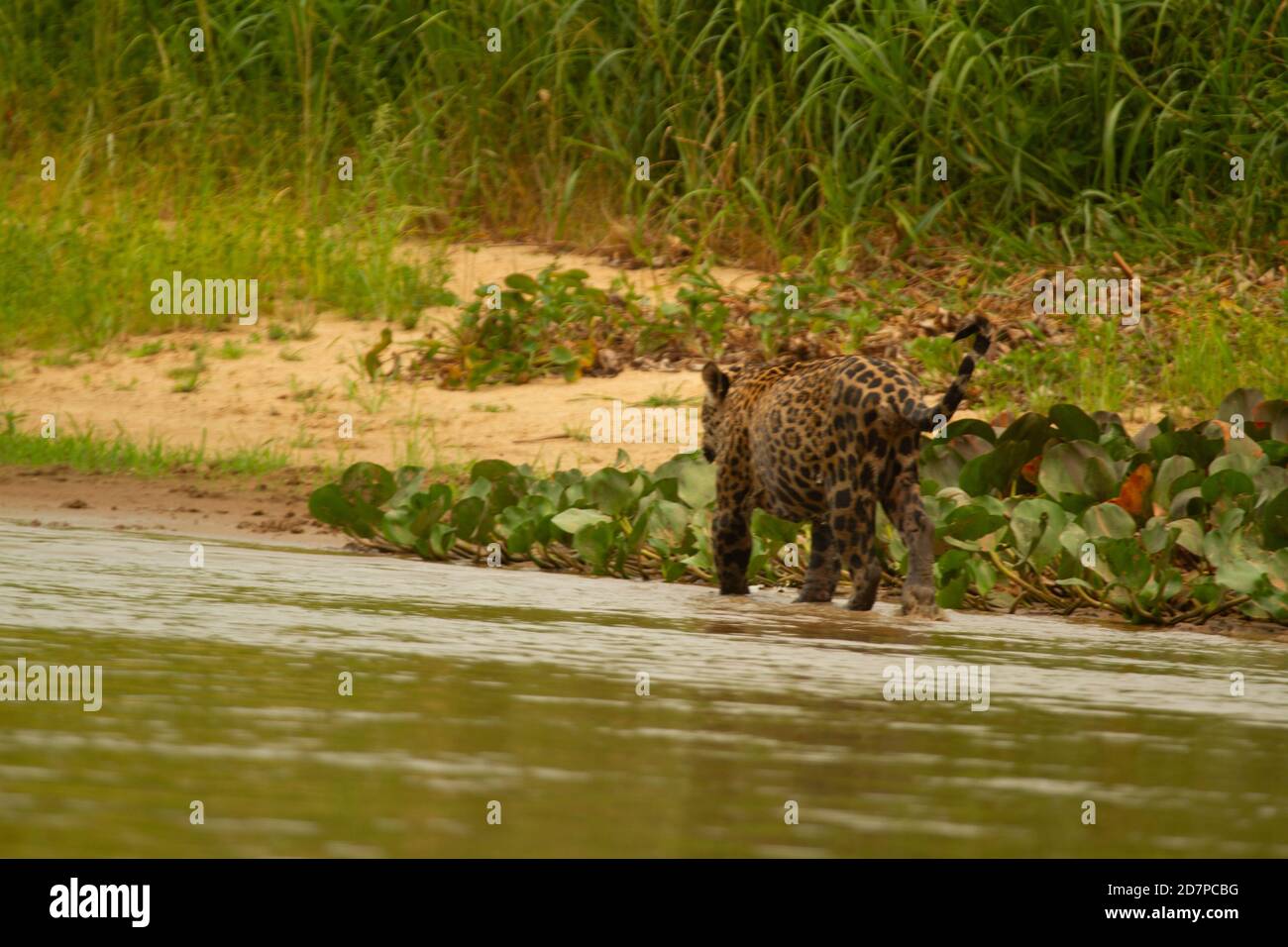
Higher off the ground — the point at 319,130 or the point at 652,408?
the point at 319,130

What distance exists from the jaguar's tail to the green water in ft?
1.97

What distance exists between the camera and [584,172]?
12398 millimetres

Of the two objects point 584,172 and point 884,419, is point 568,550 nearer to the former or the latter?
point 884,419

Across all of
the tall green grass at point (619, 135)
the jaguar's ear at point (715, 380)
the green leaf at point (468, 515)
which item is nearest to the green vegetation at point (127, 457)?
the tall green grass at point (619, 135)

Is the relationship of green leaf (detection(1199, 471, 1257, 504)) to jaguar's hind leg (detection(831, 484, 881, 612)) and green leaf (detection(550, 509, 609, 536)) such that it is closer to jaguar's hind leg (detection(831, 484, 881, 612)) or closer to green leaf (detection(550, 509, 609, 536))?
jaguar's hind leg (detection(831, 484, 881, 612))

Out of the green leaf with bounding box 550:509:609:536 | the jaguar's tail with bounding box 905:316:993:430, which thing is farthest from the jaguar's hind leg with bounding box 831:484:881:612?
the green leaf with bounding box 550:509:609:536

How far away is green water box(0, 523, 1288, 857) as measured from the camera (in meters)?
2.86

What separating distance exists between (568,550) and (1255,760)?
3.92m

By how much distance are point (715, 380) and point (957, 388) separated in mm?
1065

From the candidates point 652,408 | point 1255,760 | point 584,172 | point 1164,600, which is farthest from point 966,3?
point 1255,760

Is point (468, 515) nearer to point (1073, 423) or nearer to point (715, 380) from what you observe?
point (715, 380)

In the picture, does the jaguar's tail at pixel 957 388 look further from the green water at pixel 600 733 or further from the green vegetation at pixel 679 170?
the green vegetation at pixel 679 170

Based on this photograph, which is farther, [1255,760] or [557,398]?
[557,398]

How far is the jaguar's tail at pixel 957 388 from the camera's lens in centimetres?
580
